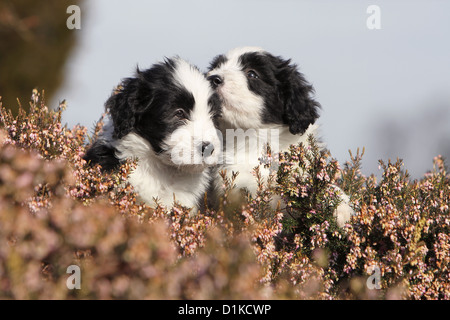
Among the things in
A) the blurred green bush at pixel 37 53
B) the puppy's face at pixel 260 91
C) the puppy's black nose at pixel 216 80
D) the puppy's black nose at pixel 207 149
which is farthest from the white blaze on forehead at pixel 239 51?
the blurred green bush at pixel 37 53

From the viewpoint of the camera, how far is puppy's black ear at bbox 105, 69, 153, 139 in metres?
4.45

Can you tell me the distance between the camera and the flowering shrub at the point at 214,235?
231 centimetres

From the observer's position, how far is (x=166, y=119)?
4.30 m

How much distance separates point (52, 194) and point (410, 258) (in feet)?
7.87

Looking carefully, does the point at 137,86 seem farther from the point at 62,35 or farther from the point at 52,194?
the point at 62,35

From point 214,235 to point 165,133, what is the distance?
127cm

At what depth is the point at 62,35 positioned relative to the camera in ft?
31.1

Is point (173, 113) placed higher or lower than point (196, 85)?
lower

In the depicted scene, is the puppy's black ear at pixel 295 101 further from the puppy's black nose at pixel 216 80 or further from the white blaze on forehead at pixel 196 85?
the white blaze on forehead at pixel 196 85

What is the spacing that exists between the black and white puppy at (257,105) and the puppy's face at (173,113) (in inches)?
12.9

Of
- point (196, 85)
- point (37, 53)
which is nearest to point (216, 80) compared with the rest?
point (196, 85)

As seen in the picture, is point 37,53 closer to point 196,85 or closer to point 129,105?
point 129,105

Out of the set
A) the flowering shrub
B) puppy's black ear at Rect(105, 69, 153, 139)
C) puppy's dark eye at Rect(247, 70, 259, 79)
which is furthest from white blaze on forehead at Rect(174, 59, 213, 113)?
puppy's dark eye at Rect(247, 70, 259, 79)
